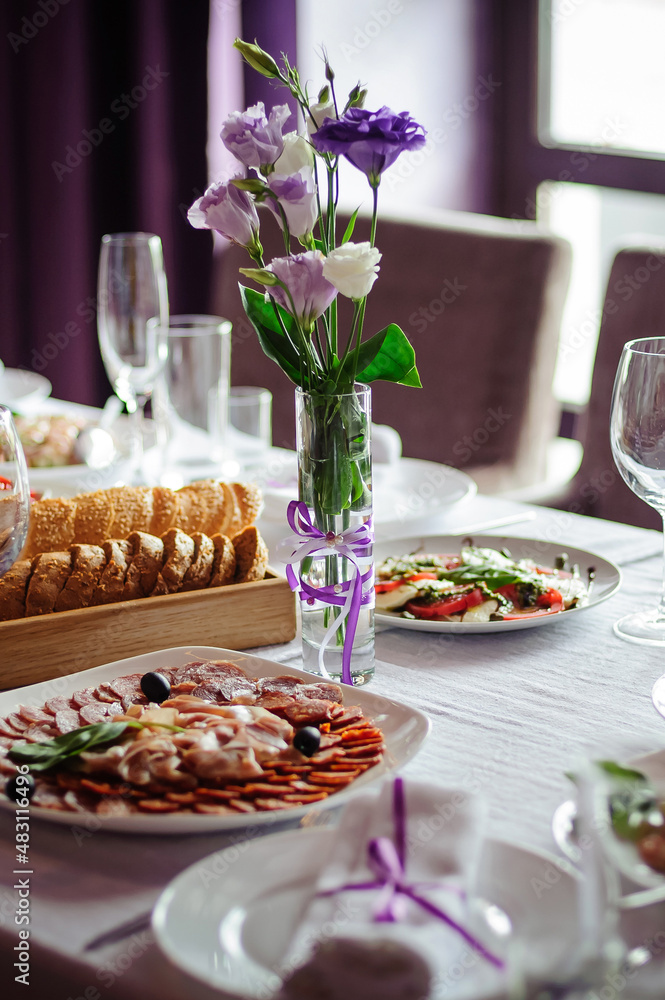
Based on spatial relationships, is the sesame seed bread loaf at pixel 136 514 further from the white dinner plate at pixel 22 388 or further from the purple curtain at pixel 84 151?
the purple curtain at pixel 84 151

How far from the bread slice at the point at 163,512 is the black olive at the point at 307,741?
0.57m

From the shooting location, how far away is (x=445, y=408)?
2791 mm

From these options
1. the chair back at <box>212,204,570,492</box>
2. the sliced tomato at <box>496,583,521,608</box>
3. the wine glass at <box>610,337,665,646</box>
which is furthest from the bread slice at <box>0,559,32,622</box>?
the chair back at <box>212,204,570,492</box>

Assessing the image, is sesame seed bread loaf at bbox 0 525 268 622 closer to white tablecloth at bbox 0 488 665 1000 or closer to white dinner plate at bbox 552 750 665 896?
white tablecloth at bbox 0 488 665 1000

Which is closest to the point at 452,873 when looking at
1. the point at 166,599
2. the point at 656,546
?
the point at 166,599

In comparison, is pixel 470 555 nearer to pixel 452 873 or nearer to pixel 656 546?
pixel 656 546

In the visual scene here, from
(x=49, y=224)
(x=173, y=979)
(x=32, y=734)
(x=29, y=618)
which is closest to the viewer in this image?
(x=173, y=979)

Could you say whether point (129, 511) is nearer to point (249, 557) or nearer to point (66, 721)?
point (249, 557)

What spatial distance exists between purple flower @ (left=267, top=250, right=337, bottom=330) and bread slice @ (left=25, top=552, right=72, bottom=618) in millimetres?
374

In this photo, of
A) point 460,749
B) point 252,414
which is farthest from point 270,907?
point 252,414

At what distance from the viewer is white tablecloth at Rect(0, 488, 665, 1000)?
2.35ft

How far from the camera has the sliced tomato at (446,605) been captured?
1.26 meters

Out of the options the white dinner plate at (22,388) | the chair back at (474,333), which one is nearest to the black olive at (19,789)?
the white dinner plate at (22,388)

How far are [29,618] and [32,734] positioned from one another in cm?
23
